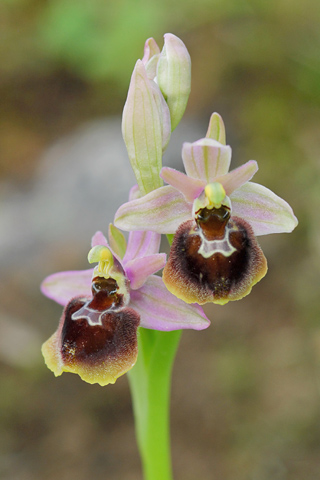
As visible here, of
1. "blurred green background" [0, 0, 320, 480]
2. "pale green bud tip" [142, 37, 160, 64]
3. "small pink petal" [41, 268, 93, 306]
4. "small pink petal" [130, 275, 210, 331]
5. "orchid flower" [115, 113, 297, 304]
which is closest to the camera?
"orchid flower" [115, 113, 297, 304]

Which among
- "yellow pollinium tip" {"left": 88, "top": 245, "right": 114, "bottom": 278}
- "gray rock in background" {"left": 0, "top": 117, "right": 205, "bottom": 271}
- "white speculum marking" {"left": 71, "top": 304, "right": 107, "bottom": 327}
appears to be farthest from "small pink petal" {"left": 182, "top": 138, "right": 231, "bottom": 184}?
"gray rock in background" {"left": 0, "top": 117, "right": 205, "bottom": 271}

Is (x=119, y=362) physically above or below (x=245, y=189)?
below

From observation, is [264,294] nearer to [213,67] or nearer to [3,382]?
[3,382]

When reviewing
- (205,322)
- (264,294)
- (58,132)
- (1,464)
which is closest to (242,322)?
(264,294)

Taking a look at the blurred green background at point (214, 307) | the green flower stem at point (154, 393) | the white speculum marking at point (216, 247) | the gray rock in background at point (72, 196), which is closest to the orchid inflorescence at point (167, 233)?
the white speculum marking at point (216, 247)

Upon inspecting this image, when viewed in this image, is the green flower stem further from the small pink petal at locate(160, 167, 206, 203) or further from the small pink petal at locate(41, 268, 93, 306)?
the small pink petal at locate(160, 167, 206, 203)

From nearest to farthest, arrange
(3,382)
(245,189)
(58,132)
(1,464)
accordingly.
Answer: (245,189)
(1,464)
(3,382)
(58,132)
